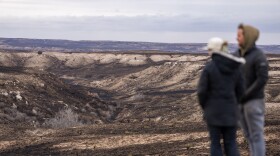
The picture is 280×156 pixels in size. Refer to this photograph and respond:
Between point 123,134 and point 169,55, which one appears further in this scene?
point 169,55

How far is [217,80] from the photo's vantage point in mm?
6891

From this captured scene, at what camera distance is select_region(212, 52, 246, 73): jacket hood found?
270 inches

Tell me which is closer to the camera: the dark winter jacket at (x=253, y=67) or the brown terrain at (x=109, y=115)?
the dark winter jacket at (x=253, y=67)

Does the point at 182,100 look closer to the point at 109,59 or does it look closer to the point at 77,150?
the point at 77,150

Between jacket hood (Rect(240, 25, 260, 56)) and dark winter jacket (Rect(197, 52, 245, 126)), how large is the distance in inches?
13.7

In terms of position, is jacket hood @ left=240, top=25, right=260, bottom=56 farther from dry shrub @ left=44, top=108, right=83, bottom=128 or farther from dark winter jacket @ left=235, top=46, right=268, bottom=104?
dry shrub @ left=44, top=108, right=83, bottom=128

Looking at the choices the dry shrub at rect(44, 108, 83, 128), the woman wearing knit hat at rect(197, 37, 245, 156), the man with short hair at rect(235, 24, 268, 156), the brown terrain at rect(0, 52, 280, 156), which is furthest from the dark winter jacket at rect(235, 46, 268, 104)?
the dry shrub at rect(44, 108, 83, 128)

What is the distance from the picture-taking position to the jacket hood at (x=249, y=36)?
23.2 feet

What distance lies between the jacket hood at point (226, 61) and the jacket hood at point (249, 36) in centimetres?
33

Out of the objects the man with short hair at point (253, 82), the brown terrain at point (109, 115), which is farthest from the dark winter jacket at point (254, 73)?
the brown terrain at point (109, 115)

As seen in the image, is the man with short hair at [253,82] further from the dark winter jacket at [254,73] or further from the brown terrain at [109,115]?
the brown terrain at [109,115]

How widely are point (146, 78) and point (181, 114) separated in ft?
124

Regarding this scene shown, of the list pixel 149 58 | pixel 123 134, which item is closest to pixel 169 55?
pixel 149 58

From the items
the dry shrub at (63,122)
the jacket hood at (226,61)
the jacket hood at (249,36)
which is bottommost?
the dry shrub at (63,122)
